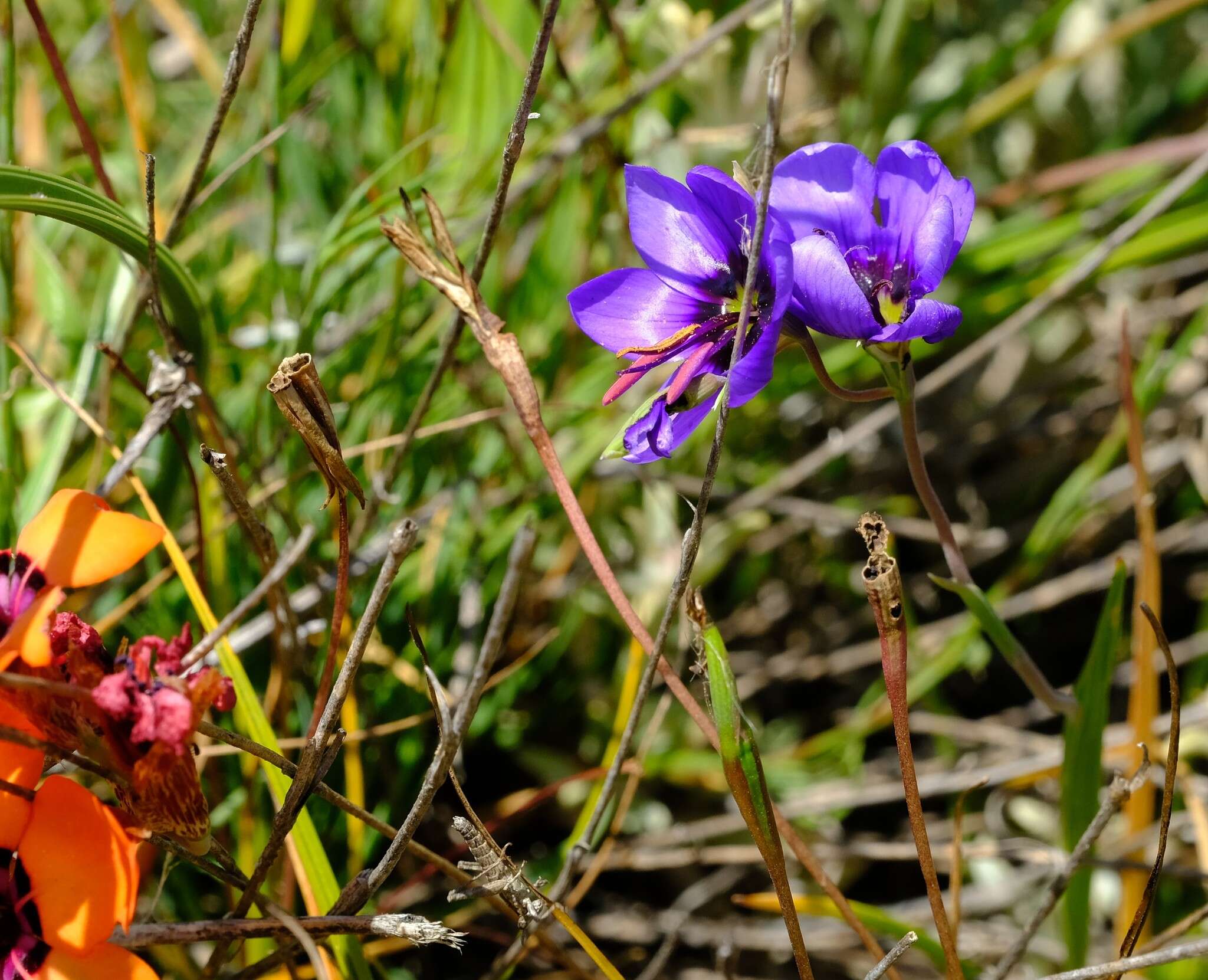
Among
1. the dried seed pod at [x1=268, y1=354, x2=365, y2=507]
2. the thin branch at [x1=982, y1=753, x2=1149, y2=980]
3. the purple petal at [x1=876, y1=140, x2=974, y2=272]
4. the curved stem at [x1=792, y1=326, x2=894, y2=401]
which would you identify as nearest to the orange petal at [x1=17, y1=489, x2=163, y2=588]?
the dried seed pod at [x1=268, y1=354, x2=365, y2=507]

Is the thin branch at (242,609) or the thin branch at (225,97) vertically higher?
the thin branch at (225,97)

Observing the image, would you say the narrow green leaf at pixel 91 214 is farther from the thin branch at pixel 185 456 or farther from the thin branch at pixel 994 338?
the thin branch at pixel 994 338

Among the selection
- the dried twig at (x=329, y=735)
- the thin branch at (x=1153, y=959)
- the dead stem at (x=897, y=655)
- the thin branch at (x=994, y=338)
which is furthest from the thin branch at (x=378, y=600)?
the thin branch at (x=994, y=338)

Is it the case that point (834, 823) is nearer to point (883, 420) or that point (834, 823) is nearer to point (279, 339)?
point (883, 420)

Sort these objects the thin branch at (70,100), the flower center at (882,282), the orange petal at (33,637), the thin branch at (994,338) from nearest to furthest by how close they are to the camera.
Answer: the orange petal at (33,637) < the flower center at (882,282) < the thin branch at (70,100) < the thin branch at (994,338)

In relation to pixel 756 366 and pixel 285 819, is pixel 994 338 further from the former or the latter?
pixel 285 819

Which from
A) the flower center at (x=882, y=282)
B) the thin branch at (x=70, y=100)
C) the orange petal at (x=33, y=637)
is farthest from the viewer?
the thin branch at (x=70, y=100)
